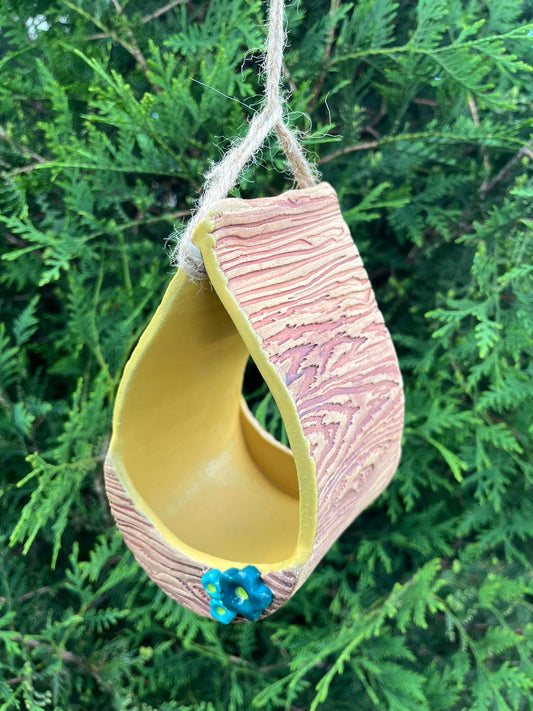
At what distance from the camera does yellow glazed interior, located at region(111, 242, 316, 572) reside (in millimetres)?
577

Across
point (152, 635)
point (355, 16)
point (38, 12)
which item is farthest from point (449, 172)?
point (152, 635)

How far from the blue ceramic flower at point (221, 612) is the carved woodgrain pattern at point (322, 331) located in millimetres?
101

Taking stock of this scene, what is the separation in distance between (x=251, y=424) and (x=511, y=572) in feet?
2.50

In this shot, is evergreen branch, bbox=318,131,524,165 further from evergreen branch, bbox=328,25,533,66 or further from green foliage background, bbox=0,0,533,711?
evergreen branch, bbox=328,25,533,66

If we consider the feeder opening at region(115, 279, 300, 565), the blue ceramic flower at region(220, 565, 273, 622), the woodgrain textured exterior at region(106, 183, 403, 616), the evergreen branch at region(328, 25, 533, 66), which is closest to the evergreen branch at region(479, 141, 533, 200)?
the evergreen branch at region(328, 25, 533, 66)

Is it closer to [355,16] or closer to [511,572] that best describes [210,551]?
[511,572]

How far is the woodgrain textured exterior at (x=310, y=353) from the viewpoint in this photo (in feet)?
1.77

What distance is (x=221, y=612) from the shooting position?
0.63m

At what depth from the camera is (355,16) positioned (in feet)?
3.10

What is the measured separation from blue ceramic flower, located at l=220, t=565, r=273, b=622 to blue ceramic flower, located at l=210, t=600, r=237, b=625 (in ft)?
0.04

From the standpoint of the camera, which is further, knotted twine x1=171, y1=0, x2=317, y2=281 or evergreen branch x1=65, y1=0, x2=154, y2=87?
evergreen branch x1=65, y1=0, x2=154, y2=87

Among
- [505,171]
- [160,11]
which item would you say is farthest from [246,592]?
[160,11]

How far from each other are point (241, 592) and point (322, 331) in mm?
324

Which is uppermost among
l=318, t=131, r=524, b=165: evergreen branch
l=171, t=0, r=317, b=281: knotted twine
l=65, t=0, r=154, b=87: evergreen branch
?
l=65, t=0, r=154, b=87: evergreen branch
